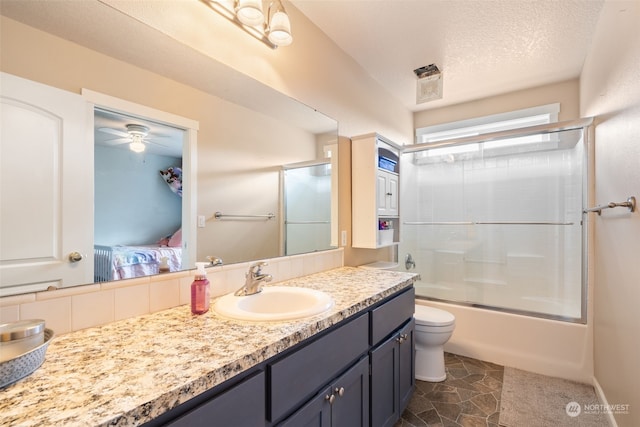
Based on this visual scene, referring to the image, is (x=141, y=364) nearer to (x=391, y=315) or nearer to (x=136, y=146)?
(x=136, y=146)

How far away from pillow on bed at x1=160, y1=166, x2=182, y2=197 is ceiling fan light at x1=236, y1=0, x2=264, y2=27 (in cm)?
76

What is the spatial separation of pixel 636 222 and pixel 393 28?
1713 millimetres

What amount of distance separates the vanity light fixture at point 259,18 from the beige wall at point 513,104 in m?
2.40

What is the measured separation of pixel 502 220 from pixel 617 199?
1.32 m

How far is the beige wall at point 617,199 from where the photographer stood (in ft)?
4.29

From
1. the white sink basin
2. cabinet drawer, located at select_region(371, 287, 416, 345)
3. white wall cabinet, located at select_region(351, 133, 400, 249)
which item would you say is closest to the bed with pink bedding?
the white sink basin

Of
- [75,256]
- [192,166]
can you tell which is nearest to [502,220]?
[192,166]

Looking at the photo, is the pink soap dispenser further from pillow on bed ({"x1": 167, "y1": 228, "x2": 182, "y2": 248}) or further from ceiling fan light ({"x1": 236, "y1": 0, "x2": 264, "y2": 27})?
ceiling fan light ({"x1": 236, "y1": 0, "x2": 264, "y2": 27})

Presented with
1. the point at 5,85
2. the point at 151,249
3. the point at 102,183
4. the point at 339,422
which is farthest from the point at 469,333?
the point at 5,85

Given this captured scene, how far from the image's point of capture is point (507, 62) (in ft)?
7.95

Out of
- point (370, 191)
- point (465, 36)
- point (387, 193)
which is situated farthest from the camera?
Result: point (387, 193)

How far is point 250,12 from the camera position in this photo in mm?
1336

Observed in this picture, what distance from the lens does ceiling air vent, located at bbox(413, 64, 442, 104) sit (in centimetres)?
254

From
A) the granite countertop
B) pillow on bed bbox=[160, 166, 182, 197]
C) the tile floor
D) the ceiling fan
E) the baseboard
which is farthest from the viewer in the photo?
the tile floor
